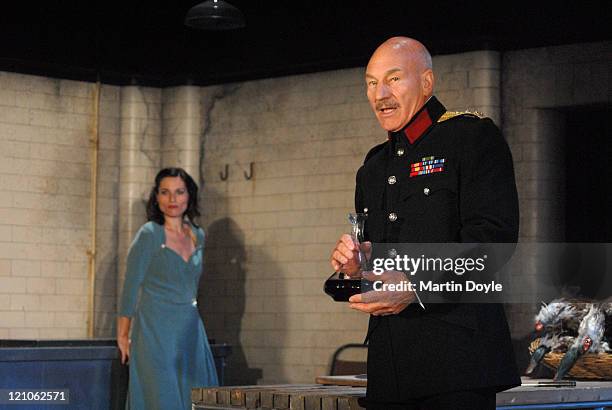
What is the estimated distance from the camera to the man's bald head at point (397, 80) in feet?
8.24

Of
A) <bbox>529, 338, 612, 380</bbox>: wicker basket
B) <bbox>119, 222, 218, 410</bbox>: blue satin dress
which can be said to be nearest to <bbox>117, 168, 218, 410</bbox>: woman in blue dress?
<bbox>119, 222, 218, 410</bbox>: blue satin dress

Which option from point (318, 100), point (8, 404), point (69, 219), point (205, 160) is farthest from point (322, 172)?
point (8, 404)

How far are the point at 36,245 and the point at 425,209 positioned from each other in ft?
22.5

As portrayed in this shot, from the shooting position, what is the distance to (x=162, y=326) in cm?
696

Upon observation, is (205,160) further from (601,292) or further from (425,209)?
(425,209)

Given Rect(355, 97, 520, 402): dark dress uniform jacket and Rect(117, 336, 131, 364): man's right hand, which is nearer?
Rect(355, 97, 520, 402): dark dress uniform jacket

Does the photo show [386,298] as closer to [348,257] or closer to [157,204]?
[348,257]

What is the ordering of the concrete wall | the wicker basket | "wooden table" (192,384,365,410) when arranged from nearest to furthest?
1. "wooden table" (192,384,365,410)
2. the wicker basket
3. the concrete wall

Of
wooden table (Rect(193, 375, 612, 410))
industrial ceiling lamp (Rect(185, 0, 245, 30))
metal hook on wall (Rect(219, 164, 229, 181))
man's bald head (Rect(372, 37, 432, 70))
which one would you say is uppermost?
industrial ceiling lamp (Rect(185, 0, 245, 30))

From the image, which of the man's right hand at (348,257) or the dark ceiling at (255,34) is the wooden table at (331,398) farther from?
the dark ceiling at (255,34)

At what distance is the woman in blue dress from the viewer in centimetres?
689

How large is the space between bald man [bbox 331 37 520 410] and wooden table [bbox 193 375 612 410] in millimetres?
1064

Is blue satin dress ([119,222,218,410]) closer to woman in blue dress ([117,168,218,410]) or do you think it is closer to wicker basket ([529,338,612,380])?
woman in blue dress ([117,168,218,410])

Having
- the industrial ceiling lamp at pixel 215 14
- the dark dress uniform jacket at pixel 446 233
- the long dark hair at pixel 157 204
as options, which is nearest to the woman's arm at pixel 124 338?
the long dark hair at pixel 157 204
